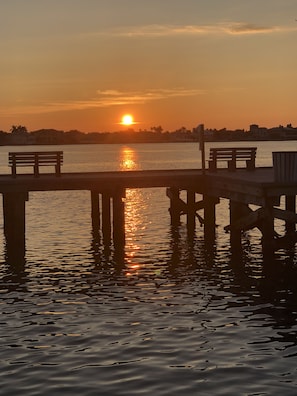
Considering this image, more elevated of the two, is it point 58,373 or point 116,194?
point 116,194

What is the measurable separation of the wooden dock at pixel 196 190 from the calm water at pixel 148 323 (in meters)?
0.94

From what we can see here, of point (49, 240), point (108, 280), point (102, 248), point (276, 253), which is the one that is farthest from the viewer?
point (49, 240)

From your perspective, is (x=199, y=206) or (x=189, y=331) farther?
(x=199, y=206)

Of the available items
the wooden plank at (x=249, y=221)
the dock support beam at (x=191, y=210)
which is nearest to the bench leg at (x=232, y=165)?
the dock support beam at (x=191, y=210)

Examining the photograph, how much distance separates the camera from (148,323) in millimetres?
18344

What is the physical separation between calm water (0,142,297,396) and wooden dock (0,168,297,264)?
935mm

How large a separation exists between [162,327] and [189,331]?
0.70 metres

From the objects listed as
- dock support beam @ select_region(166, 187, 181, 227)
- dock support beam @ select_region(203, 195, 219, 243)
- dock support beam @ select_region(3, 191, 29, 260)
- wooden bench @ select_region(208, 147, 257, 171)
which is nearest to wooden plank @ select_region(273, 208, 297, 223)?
dock support beam @ select_region(203, 195, 219, 243)

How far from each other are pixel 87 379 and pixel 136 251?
55.0ft

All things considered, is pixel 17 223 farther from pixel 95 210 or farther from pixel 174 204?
pixel 174 204

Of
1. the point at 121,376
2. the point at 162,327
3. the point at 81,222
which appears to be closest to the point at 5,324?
the point at 162,327

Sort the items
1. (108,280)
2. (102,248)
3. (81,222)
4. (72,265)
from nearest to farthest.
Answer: (108,280) < (72,265) < (102,248) < (81,222)

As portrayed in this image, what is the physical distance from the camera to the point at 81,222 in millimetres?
45219

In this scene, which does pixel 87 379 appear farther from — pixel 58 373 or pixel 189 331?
pixel 189 331
